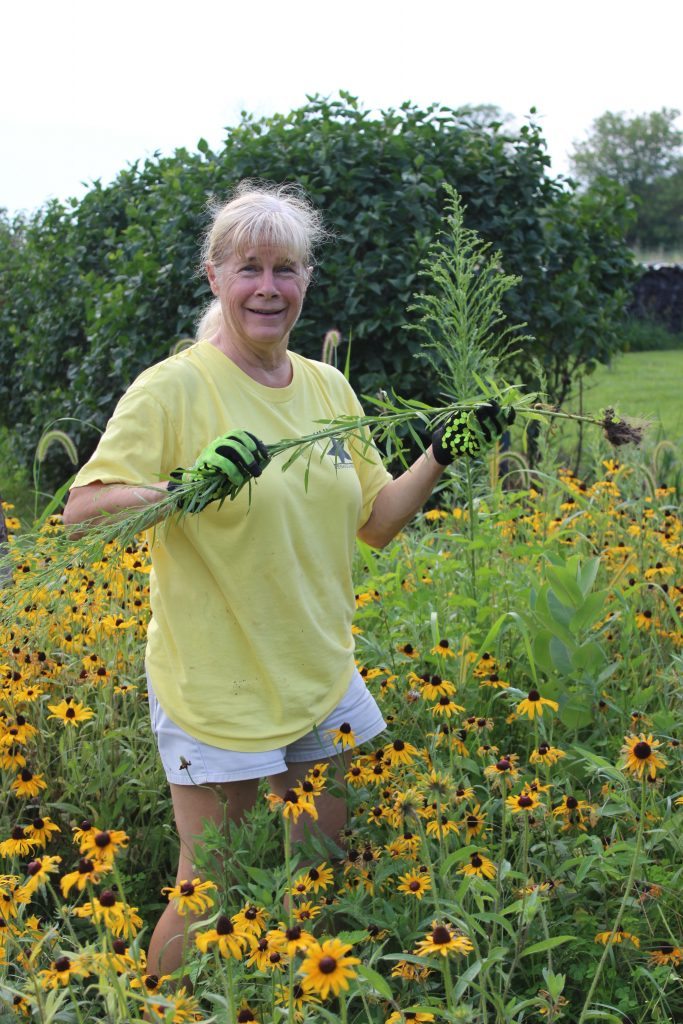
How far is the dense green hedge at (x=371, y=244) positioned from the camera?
5473 mm

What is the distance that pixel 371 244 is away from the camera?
563 cm

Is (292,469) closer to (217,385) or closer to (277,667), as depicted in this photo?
(217,385)

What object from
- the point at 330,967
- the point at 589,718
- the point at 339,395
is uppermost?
the point at 339,395

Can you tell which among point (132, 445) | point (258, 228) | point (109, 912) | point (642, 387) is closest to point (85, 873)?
point (109, 912)

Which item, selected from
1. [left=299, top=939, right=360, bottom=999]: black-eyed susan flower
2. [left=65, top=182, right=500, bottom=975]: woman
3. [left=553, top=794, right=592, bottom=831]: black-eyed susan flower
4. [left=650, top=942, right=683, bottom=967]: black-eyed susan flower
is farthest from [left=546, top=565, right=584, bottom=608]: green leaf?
[left=299, top=939, right=360, bottom=999]: black-eyed susan flower

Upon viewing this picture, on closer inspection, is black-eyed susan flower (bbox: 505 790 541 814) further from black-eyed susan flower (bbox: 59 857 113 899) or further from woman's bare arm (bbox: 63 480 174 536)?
woman's bare arm (bbox: 63 480 174 536)

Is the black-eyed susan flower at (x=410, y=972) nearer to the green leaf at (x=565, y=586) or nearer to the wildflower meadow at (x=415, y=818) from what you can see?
the wildflower meadow at (x=415, y=818)

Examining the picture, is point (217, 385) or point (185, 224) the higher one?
point (185, 224)

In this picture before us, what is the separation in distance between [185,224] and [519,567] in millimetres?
3217

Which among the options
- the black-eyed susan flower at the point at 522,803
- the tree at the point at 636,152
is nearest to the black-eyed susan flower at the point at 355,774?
the black-eyed susan flower at the point at 522,803

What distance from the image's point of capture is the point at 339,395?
2793 millimetres

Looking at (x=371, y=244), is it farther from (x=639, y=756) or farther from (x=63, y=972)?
(x=63, y=972)

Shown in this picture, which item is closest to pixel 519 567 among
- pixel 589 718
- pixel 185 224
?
pixel 589 718

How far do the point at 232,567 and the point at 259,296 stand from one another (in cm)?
63
